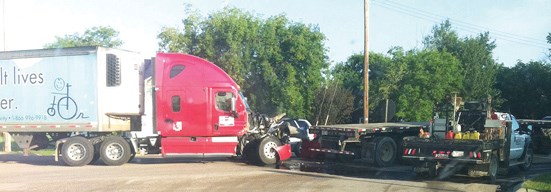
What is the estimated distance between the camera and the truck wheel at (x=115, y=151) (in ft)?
59.1

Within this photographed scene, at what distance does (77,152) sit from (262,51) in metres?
18.1

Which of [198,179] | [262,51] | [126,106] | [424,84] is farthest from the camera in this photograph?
[424,84]

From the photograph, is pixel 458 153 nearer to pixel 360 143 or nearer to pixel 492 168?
pixel 492 168

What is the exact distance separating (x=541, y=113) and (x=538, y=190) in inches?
1533

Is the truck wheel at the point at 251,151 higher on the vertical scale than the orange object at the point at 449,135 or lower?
lower

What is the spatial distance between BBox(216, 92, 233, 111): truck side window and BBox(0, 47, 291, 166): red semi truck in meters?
0.03

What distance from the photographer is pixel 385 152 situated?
18531mm

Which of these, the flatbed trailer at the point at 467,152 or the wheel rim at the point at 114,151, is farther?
the wheel rim at the point at 114,151

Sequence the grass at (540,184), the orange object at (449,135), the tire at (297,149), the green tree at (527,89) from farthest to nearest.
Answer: the green tree at (527,89), the tire at (297,149), the orange object at (449,135), the grass at (540,184)

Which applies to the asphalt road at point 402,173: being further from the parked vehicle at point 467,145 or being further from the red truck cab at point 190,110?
the red truck cab at point 190,110

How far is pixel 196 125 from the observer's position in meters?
18.0

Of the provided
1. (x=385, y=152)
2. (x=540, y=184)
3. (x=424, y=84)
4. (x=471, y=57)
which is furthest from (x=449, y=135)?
(x=471, y=57)

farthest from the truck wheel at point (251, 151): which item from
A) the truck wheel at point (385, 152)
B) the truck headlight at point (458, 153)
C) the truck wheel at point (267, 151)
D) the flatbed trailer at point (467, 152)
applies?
the truck headlight at point (458, 153)

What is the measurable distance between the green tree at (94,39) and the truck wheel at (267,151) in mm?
39168
